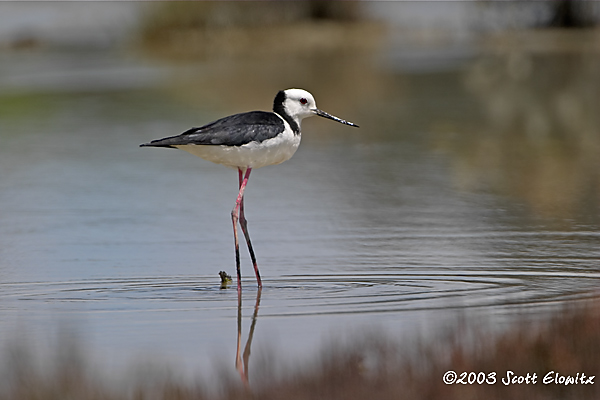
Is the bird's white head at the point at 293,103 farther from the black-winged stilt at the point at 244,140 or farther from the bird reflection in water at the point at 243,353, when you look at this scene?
the bird reflection in water at the point at 243,353

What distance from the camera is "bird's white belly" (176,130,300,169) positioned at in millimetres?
7055

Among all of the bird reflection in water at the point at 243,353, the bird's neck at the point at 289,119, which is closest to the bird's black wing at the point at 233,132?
the bird's neck at the point at 289,119

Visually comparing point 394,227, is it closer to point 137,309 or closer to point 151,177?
point 137,309

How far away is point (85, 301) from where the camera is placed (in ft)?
21.6

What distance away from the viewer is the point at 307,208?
9852 mm

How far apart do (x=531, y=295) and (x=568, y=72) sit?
17067 mm

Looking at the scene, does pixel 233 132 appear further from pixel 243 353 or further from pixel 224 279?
pixel 243 353

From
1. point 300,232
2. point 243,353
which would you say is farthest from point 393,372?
point 300,232

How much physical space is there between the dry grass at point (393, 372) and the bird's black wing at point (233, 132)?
7.33ft

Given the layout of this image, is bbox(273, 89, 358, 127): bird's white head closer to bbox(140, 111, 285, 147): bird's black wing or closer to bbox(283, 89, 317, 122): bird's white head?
bbox(283, 89, 317, 122): bird's white head

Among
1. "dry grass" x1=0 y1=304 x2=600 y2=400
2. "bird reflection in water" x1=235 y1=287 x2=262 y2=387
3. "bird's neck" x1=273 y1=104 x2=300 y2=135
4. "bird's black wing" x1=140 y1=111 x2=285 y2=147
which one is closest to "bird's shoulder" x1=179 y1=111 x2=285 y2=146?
"bird's black wing" x1=140 y1=111 x2=285 y2=147

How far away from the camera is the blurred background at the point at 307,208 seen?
19.6 ft

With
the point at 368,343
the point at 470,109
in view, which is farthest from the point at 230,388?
the point at 470,109

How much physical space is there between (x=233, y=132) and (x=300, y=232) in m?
1.91
